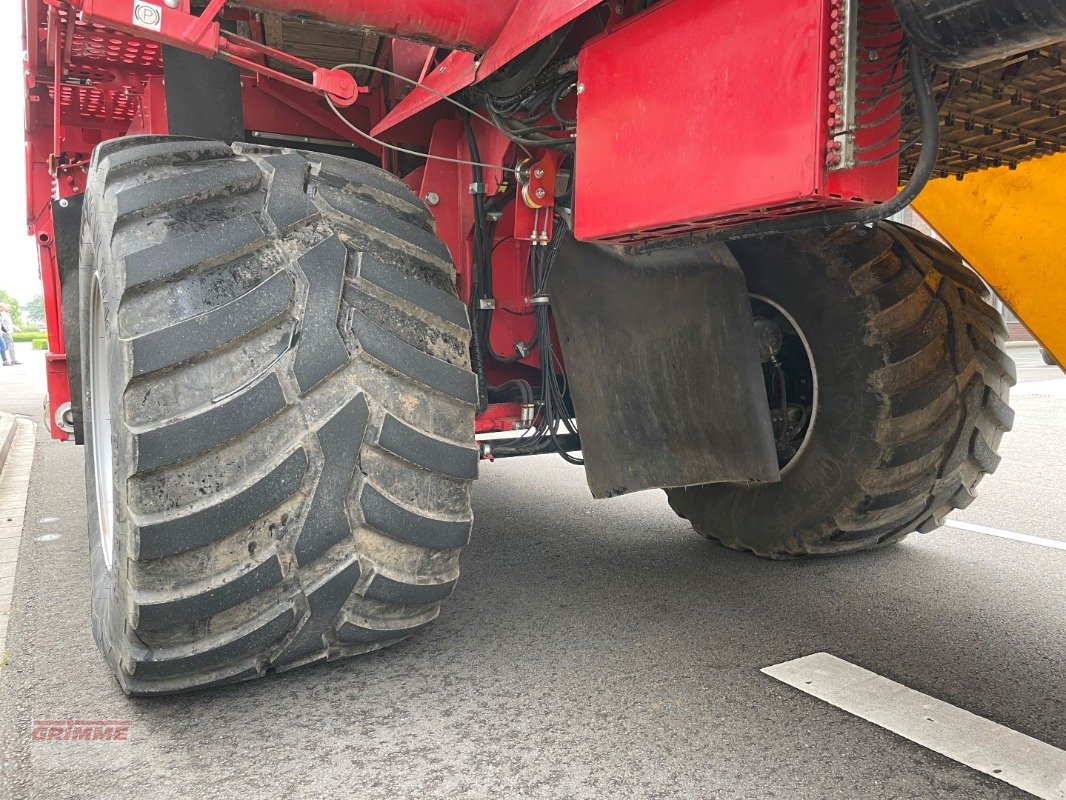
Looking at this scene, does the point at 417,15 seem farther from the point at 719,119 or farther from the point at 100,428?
the point at 100,428

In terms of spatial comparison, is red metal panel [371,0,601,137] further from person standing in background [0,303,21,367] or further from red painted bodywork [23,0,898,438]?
person standing in background [0,303,21,367]

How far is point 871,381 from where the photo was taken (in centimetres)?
289

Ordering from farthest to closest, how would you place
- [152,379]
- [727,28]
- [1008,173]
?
1. [1008,173]
2. [152,379]
3. [727,28]

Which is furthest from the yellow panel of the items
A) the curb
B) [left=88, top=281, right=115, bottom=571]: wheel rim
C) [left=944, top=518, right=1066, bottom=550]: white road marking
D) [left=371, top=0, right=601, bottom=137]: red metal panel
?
the curb

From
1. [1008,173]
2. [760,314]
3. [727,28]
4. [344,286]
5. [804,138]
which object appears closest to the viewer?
[804,138]

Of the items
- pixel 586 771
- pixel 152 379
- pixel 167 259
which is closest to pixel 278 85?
pixel 167 259

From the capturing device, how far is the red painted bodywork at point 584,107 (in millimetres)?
1498

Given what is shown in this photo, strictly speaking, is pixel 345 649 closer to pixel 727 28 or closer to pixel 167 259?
pixel 167 259

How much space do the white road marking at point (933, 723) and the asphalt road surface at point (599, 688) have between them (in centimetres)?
5

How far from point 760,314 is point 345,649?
1.89 meters

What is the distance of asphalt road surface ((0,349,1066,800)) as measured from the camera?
1891 mm

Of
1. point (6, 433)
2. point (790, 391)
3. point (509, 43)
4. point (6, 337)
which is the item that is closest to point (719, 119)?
point (509, 43)

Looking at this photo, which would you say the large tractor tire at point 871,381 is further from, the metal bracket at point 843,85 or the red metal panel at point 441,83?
the metal bracket at point 843,85

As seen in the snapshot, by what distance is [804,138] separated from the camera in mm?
1452
